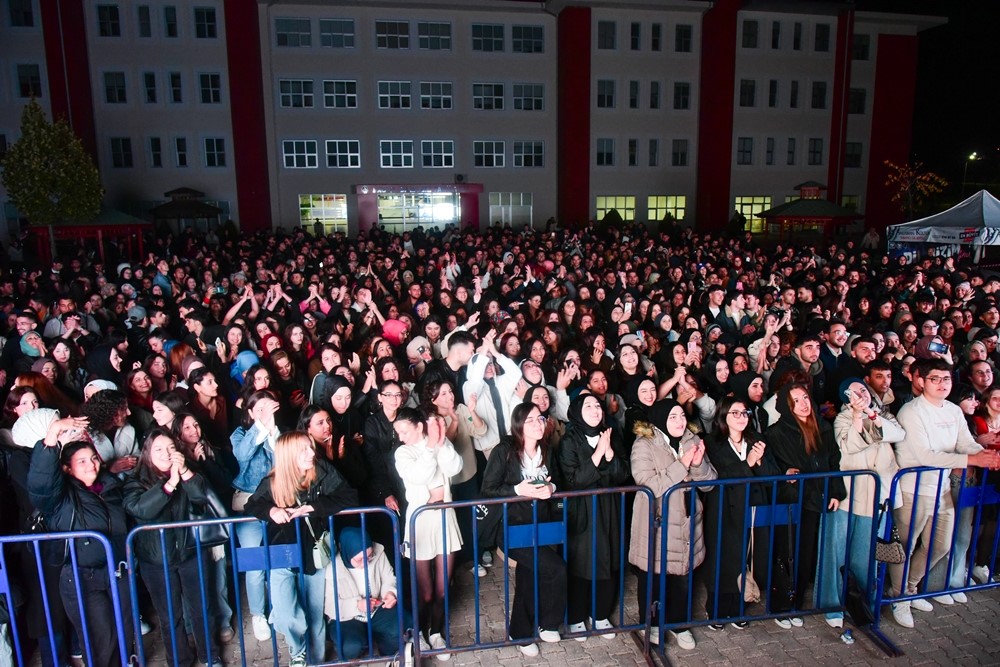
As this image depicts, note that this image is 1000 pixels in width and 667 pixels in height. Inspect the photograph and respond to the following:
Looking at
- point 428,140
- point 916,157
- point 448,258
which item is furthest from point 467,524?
point 916,157

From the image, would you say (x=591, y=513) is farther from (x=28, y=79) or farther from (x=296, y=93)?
(x=28, y=79)

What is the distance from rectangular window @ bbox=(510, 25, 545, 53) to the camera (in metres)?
31.6

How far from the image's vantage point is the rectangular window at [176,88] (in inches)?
1144

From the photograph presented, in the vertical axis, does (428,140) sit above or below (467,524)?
above

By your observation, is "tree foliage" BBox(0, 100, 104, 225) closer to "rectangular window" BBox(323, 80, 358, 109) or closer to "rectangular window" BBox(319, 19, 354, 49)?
"rectangular window" BBox(323, 80, 358, 109)

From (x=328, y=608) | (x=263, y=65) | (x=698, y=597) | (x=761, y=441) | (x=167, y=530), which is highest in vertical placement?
(x=263, y=65)

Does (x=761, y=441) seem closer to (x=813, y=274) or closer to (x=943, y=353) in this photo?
(x=943, y=353)

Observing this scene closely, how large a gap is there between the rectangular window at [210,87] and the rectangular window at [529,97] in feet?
42.2

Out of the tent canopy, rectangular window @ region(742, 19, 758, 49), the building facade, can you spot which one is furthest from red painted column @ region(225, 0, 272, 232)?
the tent canopy

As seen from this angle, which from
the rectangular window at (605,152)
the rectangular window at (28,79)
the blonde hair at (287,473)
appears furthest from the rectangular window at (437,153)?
the blonde hair at (287,473)

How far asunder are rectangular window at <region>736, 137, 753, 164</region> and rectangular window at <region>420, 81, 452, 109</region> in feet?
46.1

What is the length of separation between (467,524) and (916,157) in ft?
212

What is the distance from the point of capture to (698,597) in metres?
5.48

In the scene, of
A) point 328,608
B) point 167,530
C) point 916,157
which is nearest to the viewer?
point 167,530
